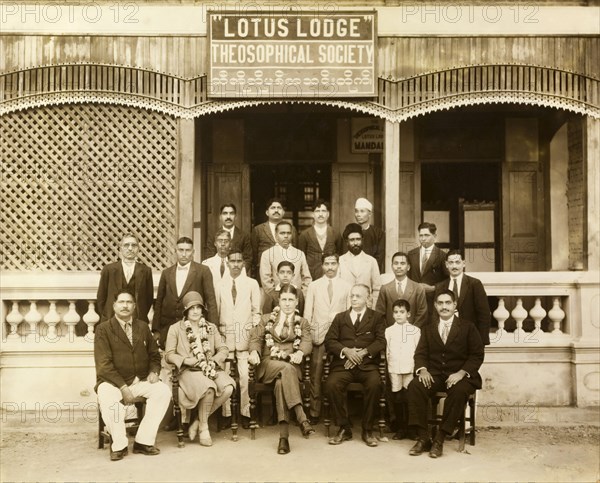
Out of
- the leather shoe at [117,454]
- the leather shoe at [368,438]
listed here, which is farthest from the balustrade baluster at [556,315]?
the leather shoe at [117,454]

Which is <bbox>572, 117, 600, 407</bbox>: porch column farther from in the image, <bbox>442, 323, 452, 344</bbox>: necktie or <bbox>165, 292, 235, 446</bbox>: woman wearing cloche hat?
<bbox>165, 292, 235, 446</bbox>: woman wearing cloche hat

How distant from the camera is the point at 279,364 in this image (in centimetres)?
668

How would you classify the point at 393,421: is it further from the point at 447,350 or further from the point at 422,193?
the point at 422,193

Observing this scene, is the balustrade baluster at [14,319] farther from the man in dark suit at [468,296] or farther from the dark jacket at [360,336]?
the man in dark suit at [468,296]

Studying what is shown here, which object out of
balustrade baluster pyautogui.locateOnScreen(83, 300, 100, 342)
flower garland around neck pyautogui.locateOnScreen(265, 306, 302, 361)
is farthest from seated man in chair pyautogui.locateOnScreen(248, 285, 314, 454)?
balustrade baluster pyautogui.locateOnScreen(83, 300, 100, 342)

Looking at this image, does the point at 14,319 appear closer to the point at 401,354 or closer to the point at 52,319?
the point at 52,319

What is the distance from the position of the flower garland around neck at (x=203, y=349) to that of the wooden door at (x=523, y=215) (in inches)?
221

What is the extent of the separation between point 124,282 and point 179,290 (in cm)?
57

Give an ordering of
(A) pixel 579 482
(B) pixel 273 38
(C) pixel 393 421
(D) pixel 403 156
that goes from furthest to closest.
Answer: (D) pixel 403 156 < (B) pixel 273 38 < (C) pixel 393 421 < (A) pixel 579 482

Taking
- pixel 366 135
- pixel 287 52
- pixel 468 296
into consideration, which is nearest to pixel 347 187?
pixel 366 135

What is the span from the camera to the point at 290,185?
1110 cm

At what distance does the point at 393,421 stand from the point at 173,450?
7.01 feet

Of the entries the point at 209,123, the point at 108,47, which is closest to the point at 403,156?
the point at 209,123

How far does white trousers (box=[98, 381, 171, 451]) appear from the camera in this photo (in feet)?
20.1
